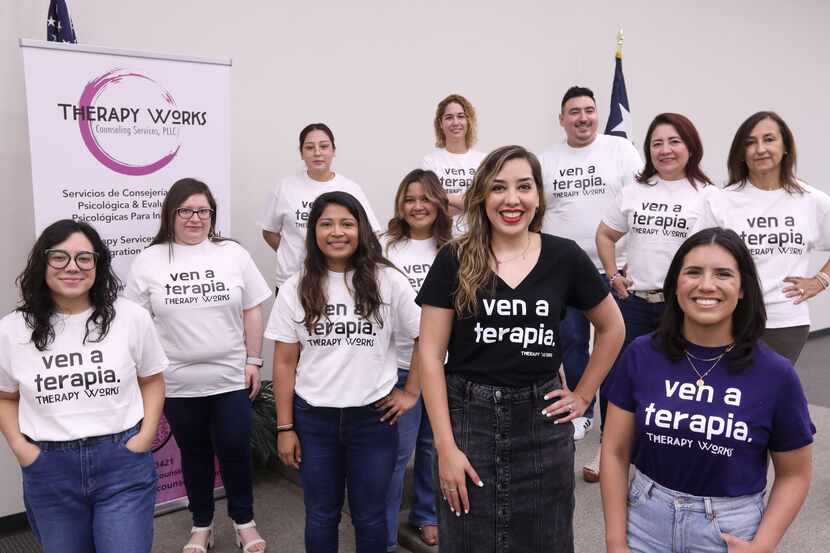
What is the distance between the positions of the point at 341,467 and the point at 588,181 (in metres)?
1.83

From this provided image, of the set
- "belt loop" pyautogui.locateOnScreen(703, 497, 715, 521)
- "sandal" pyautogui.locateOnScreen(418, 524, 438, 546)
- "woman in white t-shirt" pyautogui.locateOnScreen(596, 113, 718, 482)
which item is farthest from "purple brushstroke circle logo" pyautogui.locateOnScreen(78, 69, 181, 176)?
"belt loop" pyautogui.locateOnScreen(703, 497, 715, 521)

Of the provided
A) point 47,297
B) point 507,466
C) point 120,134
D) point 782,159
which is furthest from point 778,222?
point 120,134

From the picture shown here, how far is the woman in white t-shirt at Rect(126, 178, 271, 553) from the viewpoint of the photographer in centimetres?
246

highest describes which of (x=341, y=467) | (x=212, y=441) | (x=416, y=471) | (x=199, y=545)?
(x=341, y=467)

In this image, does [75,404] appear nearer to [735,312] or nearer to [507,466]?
[507,466]

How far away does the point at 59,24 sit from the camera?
296 cm

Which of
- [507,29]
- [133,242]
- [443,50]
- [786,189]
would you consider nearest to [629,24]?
[507,29]

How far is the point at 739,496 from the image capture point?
4.61 feet

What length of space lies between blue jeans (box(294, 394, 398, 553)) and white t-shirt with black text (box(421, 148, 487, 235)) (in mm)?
1526

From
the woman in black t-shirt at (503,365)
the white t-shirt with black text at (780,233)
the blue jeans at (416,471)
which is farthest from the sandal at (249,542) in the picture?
the white t-shirt with black text at (780,233)

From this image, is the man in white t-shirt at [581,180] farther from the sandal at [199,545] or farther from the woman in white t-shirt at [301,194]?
the sandal at [199,545]

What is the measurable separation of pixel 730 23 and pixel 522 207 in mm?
5654

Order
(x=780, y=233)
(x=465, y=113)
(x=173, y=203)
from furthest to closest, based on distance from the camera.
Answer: (x=465, y=113) < (x=173, y=203) < (x=780, y=233)

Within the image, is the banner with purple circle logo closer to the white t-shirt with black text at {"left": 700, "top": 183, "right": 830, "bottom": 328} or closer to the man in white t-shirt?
the man in white t-shirt
